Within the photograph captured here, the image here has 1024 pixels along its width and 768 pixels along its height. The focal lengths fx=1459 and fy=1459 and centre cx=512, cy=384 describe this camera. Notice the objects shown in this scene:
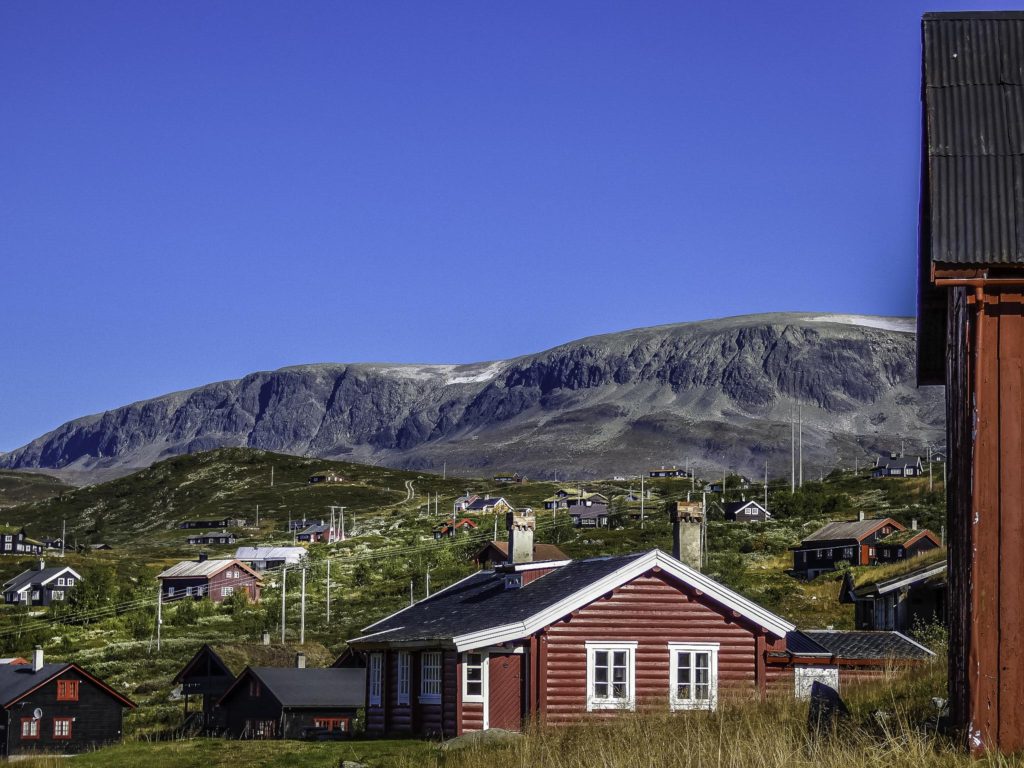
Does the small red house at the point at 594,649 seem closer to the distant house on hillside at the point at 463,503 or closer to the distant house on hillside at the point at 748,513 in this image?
the distant house on hillside at the point at 748,513

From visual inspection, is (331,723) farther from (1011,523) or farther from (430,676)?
(1011,523)

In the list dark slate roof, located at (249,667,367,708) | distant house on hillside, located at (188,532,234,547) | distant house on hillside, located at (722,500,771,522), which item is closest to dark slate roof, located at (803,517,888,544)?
distant house on hillside, located at (722,500,771,522)

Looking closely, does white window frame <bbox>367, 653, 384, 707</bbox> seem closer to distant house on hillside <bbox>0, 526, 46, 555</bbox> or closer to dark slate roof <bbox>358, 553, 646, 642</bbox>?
dark slate roof <bbox>358, 553, 646, 642</bbox>

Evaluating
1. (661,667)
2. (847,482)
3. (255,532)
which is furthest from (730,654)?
(255,532)

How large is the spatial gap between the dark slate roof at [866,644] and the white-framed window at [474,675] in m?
8.77

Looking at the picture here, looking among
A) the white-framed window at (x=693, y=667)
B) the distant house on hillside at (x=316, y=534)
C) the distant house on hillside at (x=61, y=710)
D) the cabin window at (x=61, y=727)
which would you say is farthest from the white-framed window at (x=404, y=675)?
the distant house on hillside at (x=316, y=534)

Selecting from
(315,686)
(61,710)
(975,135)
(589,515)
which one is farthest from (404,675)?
(589,515)

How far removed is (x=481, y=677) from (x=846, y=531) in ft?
229

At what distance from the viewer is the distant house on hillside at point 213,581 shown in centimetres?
11769

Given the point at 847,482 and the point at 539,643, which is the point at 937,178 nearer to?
the point at 539,643

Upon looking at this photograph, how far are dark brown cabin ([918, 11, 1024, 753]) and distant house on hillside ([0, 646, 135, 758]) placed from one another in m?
48.1

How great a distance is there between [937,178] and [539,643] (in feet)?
74.0

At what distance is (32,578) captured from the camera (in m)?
127

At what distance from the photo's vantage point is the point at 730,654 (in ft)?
118
